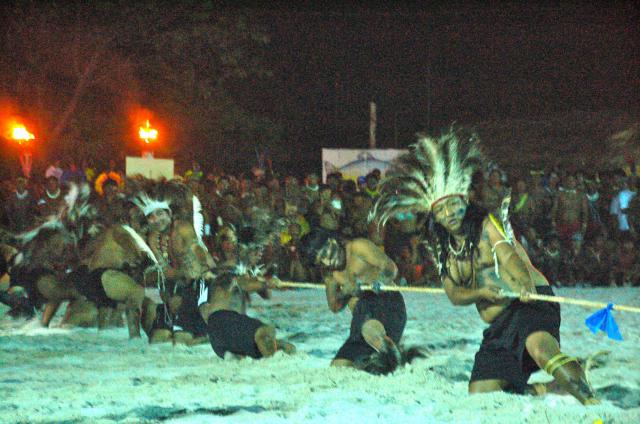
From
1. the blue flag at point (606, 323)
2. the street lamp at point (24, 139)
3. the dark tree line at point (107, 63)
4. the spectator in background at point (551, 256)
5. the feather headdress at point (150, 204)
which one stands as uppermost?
the dark tree line at point (107, 63)

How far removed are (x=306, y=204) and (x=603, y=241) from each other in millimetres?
3989

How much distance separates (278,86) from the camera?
30.4m

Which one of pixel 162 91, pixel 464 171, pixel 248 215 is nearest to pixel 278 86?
pixel 162 91

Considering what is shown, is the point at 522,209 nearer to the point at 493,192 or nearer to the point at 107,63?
the point at 493,192

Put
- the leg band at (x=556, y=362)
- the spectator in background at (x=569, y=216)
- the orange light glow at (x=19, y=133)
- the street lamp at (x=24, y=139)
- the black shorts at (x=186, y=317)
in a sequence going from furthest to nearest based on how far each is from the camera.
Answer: the orange light glow at (x=19, y=133)
the street lamp at (x=24, y=139)
the spectator in background at (x=569, y=216)
the black shorts at (x=186, y=317)
the leg band at (x=556, y=362)

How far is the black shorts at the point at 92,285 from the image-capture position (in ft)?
26.3

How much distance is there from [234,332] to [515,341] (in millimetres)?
2203

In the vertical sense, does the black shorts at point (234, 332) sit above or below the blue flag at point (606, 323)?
below

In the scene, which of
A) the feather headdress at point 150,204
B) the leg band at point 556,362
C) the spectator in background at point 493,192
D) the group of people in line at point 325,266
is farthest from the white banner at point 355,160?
the leg band at point 556,362

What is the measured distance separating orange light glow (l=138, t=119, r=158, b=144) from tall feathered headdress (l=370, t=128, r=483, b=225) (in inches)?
484

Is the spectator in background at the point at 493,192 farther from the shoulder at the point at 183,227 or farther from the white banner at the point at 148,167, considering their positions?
the white banner at the point at 148,167

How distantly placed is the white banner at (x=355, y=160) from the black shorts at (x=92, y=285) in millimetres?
6925

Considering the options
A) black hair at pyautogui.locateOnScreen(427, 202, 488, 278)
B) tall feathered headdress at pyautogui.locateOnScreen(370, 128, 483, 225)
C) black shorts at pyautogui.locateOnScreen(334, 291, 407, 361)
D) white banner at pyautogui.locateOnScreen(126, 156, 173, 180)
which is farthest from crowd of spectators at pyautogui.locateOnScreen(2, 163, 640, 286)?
black hair at pyautogui.locateOnScreen(427, 202, 488, 278)

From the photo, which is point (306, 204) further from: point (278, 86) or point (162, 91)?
point (278, 86)
